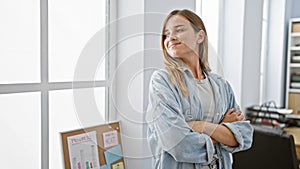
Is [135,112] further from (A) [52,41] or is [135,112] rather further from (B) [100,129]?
(A) [52,41]

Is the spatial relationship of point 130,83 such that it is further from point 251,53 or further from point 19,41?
point 251,53

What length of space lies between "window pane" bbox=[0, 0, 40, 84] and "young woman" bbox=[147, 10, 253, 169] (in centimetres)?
45

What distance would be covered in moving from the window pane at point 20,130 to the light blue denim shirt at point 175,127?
0.43 metres

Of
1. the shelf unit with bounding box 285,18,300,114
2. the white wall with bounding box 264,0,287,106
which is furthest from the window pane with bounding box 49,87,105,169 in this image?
the shelf unit with bounding box 285,18,300,114

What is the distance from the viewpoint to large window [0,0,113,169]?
1.03m

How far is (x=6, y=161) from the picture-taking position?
1120 millimetres

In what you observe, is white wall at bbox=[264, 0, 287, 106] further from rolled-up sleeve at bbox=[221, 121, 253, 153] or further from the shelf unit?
rolled-up sleeve at bbox=[221, 121, 253, 153]

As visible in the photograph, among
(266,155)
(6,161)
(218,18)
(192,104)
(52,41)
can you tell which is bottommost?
(266,155)

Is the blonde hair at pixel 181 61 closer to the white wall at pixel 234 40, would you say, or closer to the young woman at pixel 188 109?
the young woman at pixel 188 109

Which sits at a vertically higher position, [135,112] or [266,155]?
[135,112]

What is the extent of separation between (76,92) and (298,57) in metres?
3.34

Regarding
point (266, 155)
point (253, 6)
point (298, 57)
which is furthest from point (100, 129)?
point (298, 57)

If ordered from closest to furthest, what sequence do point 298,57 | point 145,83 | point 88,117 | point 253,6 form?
point 88,117 → point 145,83 → point 253,6 → point 298,57

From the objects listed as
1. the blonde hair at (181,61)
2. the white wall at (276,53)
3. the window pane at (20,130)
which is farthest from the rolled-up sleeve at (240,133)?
the white wall at (276,53)
